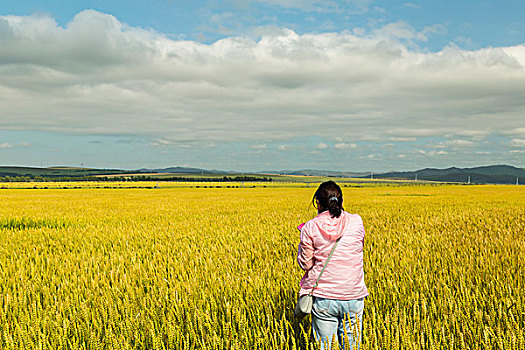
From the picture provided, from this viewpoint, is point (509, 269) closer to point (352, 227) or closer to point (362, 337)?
point (362, 337)

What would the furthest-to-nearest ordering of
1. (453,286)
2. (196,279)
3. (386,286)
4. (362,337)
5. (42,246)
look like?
(42,246) < (196,279) < (453,286) < (386,286) < (362,337)

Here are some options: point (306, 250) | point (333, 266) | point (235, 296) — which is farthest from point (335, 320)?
point (235, 296)

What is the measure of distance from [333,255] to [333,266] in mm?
86

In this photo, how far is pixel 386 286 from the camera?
477 cm

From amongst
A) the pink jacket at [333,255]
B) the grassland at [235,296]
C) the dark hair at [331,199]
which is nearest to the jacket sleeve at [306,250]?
the pink jacket at [333,255]

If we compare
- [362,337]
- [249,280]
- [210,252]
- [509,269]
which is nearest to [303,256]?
[362,337]

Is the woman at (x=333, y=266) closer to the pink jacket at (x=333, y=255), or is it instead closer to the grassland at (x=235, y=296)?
the pink jacket at (x=333, y=255)

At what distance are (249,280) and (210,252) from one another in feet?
9.56

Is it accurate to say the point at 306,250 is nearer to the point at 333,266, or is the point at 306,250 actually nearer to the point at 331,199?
the point at 333,266

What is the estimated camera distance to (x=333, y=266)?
300cm

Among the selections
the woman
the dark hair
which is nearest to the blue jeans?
the woman

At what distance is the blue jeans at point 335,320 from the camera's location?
3.00 metres

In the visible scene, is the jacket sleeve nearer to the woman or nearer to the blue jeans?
the woman

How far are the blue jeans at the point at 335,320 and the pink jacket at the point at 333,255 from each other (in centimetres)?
7
